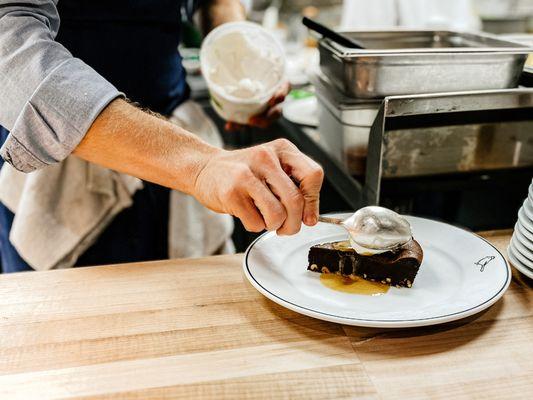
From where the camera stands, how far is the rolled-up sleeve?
35.8 inches

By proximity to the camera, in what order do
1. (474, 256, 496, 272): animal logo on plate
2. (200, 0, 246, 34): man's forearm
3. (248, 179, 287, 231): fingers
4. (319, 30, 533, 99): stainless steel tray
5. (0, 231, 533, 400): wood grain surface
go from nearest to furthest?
1. (0, 231, 533, 400): wood grain surface
2. (248, 179, 287, 231): fingers
3. (474, 256, 496, 272): animal logo on plate
4. (319, 30, 533, 99): stainless steel tray
5. (200, 0, 246, 34): man's forearm

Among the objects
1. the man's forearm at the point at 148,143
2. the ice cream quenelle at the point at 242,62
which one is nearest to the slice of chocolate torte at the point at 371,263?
the man's forearm at the point at 148,143

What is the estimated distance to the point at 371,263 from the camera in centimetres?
93

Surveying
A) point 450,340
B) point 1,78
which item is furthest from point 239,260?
point 1,78

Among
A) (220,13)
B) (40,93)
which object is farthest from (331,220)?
(220,13)

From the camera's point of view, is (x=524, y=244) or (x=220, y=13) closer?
(x=524, y=244)

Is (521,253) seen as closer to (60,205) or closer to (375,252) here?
(375,252)

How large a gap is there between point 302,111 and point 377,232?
3.00 feet

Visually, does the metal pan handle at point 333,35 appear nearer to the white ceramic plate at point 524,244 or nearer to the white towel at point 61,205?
the white ceramic plate at point 524,244

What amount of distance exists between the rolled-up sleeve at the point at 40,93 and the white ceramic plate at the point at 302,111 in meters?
0.81

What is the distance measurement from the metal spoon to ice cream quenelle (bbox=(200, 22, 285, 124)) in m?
0.59

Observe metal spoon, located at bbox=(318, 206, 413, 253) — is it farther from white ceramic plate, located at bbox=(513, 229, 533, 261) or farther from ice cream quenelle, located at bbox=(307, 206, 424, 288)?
white ceramic plate, located at bbox=(513, 229, 533, 261)

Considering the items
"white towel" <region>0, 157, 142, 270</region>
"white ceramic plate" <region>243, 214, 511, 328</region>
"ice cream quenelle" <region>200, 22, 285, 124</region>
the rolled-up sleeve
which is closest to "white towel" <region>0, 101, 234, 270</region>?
"white towel" <region>0, 157, 142, 270</region>

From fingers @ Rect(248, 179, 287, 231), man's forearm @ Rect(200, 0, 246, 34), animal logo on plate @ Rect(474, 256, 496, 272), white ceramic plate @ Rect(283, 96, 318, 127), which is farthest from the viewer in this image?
man's forearm @ Rect(200, 0, 246, 34)
